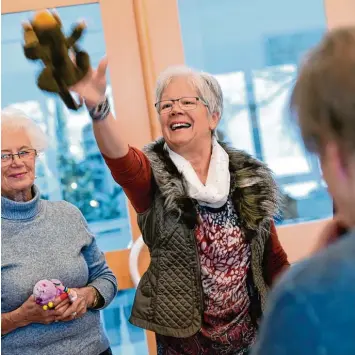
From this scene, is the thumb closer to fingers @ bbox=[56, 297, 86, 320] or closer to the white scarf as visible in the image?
the white scarf

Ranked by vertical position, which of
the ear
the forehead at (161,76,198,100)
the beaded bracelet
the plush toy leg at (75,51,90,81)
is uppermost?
the plush toy leg at (75,51,90,81)

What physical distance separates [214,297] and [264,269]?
0.22 meters

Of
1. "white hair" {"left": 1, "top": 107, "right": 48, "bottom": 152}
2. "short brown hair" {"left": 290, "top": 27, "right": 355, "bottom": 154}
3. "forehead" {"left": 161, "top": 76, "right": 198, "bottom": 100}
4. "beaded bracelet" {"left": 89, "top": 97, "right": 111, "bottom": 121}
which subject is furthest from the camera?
"white hair" {"left": 1, "top": 107, "right": 48, "bottom": 152}

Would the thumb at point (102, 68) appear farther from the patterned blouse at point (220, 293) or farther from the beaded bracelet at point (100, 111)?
the patterned blouse at point (220, 293)

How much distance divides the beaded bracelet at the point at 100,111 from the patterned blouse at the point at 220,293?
15.8 inches

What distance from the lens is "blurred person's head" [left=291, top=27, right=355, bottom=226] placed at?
2.30 ft

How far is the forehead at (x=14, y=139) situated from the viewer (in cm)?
181

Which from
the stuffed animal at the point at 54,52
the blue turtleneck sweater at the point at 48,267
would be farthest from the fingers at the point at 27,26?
the blue turtleneck sweater at the point at 48,267

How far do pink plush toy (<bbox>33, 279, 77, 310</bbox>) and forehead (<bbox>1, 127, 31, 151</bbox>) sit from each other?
1.39ft

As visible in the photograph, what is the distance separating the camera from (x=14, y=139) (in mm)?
1829

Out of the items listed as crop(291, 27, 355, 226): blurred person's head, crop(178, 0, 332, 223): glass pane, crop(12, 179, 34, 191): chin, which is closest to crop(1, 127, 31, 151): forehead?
crop(12, 179, 34, 191): chin

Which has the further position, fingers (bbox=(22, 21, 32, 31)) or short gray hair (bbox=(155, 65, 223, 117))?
short gray hair (bbox=(155, 65, 223, 117))

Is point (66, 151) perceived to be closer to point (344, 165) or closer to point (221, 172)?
point (221, 172)

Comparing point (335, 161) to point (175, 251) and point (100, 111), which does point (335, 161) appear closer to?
point (100, 111)
